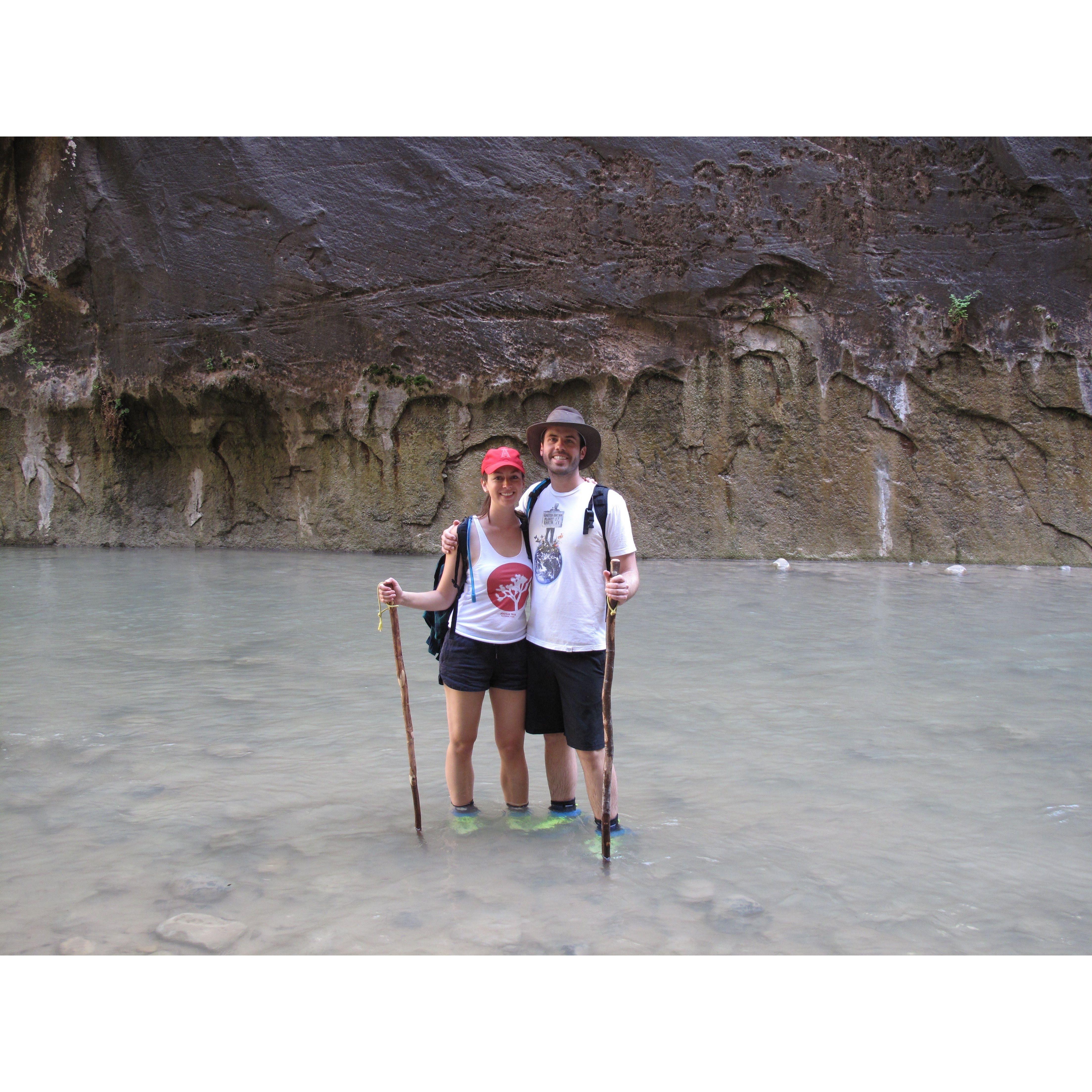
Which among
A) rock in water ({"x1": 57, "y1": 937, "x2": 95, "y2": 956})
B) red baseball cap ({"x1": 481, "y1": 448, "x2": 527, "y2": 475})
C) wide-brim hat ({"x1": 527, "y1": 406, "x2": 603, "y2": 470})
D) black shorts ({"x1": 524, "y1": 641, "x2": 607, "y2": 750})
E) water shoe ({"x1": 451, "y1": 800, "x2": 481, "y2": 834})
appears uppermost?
wide-brim hat ({"x1": 527, "y1": 406, "x2": 603, "y2": 470})

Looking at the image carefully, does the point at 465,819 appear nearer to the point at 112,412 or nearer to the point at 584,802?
the point at 584,802

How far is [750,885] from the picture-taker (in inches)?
117

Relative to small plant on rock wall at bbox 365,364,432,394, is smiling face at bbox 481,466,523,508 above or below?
below

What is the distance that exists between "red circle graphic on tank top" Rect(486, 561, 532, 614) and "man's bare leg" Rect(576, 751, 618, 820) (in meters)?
0.55

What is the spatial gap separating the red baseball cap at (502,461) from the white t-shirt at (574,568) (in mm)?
159

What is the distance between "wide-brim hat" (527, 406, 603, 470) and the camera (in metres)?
3.22

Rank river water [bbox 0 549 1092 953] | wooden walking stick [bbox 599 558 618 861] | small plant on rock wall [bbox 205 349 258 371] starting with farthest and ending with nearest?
1. small plant on rock wall [bbox 205 349 258 371]
2. wooden walking stick [bbox 599 558 618 861]
3. river water [bbox 0 549 1092 953]

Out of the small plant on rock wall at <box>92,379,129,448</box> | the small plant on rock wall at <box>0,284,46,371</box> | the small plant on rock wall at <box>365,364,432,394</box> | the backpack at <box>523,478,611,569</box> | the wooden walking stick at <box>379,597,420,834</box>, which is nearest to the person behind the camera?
the backpack at <box>523,478,611,569</box>

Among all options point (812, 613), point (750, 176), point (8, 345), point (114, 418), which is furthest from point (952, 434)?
point (8, 345)

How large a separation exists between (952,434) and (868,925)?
10.1 metres

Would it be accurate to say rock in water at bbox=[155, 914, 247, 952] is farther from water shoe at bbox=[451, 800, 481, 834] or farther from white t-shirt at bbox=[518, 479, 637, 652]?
white t-shirt at bbox=[518, 479, 637, 652]

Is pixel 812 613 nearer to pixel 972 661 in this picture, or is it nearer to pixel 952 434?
pixel 972 661

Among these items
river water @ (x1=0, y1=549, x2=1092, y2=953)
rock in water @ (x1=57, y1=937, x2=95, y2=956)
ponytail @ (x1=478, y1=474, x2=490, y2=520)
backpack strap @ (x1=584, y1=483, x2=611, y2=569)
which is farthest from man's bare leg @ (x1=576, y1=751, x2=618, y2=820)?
rock in water @ (x1=57, y1=937, x2=95, y2=956)

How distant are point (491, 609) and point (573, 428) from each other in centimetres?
68
